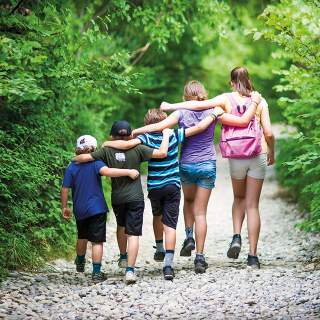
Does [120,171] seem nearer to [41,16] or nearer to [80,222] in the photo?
[80,222]

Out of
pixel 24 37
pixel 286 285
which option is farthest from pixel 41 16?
pixel 286 285

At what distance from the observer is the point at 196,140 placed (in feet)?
24.2

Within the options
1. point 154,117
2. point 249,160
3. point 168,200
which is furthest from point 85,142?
point 249,160

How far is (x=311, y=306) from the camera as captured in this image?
19.3 ft

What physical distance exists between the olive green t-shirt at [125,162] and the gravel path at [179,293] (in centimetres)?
89

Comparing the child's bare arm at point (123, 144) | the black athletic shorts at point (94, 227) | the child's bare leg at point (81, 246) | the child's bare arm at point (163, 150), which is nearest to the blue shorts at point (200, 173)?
the child's bare arm at point (163, 150)

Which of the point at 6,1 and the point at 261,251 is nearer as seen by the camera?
the point at 6,1

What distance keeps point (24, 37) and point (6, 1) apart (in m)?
0.88

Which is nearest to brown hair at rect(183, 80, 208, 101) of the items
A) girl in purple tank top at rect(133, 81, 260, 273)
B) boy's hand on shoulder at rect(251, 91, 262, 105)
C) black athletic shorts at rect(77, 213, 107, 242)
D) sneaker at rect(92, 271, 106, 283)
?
girl in purple tank top at rect(133, 81, 260, 273)

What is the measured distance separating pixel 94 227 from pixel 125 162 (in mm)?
769

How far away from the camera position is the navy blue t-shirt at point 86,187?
A: 23.5ft

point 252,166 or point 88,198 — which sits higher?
point 252,166

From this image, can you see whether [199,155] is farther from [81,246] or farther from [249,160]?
[81,246]

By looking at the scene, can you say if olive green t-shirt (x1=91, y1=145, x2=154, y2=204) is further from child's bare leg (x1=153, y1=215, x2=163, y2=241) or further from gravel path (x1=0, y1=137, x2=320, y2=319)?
gravel path (x1=0, y1=137, x2=320, y2=319)
